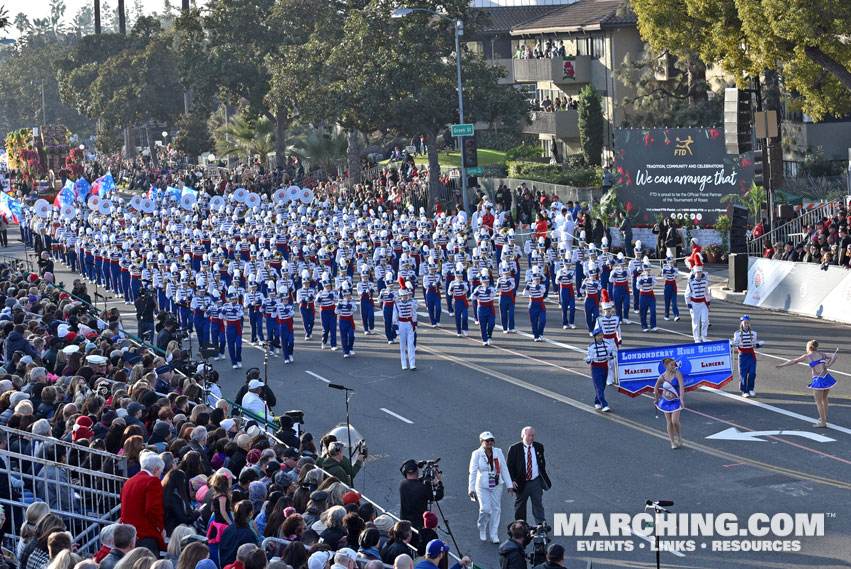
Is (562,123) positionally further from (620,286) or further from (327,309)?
(327,309)

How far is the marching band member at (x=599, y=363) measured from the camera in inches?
776

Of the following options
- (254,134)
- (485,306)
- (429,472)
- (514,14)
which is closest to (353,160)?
(254,134)

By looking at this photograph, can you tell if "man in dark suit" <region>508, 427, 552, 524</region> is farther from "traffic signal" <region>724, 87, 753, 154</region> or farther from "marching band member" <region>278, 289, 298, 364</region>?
"traffic signal" <region>724, 87, 753, 154</region>

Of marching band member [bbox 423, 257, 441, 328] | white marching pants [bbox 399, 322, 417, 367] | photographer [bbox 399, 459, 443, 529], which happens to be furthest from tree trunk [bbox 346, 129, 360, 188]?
photographer [bbox 399, 459, 443, 529]

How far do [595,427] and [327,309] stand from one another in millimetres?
8877

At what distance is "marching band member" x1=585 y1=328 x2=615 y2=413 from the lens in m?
19.7

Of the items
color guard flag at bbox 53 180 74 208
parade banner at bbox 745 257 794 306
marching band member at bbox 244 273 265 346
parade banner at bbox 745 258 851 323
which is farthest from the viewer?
color guard flag at bbox 53 180 74 208

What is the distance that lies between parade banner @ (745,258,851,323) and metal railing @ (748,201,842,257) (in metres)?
2.35

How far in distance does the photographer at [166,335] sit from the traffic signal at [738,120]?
13.7m

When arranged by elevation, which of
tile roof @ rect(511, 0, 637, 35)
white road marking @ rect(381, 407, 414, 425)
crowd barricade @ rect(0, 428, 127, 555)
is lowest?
white road marking @ rect(381, 407, 414, 425)

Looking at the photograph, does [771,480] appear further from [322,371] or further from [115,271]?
[115,271]

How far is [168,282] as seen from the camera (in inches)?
1233

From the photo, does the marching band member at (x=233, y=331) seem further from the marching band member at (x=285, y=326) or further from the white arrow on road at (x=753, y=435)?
the white arrow on road at (x=753, y=435)

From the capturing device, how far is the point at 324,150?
6031 cm
